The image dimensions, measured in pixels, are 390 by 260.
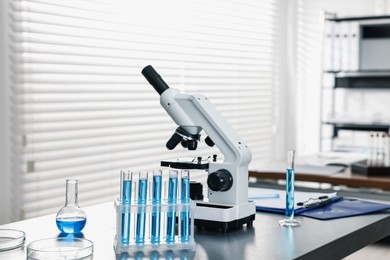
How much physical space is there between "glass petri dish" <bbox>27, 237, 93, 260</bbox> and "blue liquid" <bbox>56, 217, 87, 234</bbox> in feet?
0.56

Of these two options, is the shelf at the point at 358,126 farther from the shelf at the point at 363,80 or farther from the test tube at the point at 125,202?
the test tube at the point at 125,202

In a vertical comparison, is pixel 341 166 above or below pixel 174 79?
below

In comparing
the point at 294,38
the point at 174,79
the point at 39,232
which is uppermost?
the point at 294,38

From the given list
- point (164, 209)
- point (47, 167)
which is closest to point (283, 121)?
point (47, 167)

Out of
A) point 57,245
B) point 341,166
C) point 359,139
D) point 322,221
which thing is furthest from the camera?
point 359,139

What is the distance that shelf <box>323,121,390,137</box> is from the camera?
496cm

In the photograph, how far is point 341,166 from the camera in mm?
3592

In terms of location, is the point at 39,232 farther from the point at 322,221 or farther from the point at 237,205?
the point at 322,221

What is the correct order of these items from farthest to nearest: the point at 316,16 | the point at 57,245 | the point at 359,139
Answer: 1. the point at 316,16
2. the point at 359,139
3. the point at 57,245

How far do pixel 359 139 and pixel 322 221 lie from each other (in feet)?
10.9

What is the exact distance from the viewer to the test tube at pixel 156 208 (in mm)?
1549

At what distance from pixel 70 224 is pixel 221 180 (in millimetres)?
411

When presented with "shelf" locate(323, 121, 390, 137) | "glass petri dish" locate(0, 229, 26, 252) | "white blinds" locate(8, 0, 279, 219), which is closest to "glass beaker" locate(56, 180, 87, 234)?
"glass petri dish" locate(0, 229, 26, 252)

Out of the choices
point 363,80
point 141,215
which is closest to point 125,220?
point 141,215
